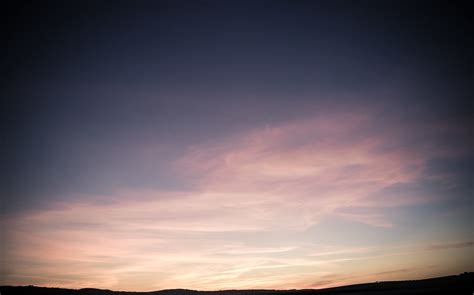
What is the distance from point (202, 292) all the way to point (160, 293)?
47.2 ft

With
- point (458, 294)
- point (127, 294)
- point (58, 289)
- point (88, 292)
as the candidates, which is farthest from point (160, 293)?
point (458, 294)

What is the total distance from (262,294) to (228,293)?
11.8 meters

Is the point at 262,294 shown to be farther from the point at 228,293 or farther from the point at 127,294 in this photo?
the point at 127,294

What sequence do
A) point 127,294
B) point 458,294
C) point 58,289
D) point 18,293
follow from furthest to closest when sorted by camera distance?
point 127,294
point 58,289
point 18,293
point 458,294

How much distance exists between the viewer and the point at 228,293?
334ft

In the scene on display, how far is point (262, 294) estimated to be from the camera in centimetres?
9838

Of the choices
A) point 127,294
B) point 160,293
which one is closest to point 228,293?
point 160,293

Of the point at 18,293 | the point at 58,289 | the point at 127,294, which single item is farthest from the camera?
the point at 127,294

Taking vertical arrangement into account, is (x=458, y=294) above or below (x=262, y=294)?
above

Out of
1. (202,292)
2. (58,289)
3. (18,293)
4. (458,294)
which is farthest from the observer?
(202,292)

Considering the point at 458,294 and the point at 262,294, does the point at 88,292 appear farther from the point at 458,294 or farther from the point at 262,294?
the point at 458,294

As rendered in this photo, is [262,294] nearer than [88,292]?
No

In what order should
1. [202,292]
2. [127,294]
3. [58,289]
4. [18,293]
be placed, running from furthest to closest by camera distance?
[202,292], [127,294], [58,289], [18,293]

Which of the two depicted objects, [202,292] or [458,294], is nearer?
[458,294]
